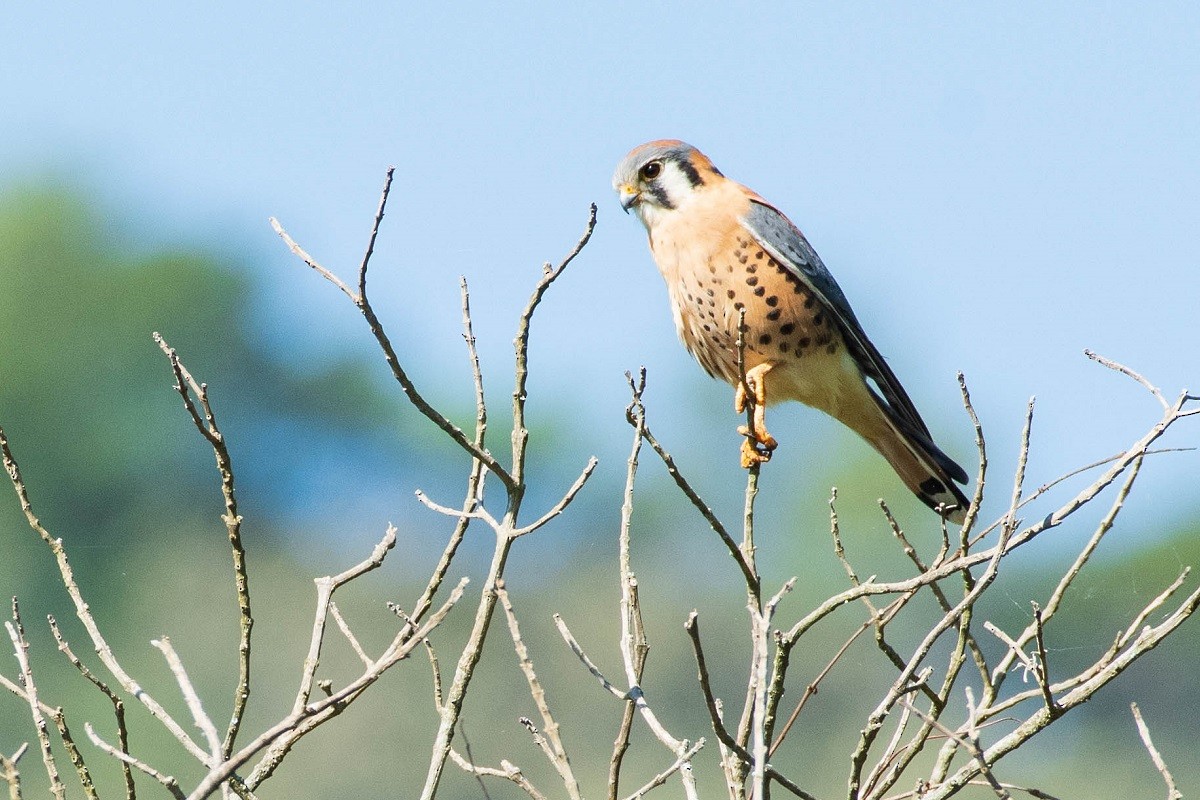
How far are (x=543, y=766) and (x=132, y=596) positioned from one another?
1200 centimetres

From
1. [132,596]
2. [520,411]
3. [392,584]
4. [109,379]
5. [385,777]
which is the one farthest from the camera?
[109,379]

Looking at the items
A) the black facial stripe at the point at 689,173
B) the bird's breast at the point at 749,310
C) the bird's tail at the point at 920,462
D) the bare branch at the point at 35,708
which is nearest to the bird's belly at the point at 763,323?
the bird's breast at the point at 749,310

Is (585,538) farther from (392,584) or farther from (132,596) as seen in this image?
(132,596)

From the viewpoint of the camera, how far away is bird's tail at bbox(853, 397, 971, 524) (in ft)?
11.8

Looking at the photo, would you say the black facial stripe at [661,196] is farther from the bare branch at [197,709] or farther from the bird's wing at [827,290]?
the bare branch at [197,709]

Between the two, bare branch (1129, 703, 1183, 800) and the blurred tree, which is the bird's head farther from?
the blurred tree

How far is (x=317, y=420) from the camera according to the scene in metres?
39.7

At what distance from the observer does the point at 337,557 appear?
29250mm

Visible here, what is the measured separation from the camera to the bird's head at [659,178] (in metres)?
3.79

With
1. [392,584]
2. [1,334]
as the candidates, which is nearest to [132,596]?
[392,584]

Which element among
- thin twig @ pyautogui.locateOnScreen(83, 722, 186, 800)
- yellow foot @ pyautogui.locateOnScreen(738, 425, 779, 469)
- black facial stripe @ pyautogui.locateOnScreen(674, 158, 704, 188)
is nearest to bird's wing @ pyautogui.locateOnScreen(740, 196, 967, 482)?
black facial stripe @ pyautogui.locateOnScreen(674, 158, 704, 188)

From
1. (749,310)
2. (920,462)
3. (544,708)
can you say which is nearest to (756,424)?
(749,310)

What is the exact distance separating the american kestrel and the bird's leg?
91mm

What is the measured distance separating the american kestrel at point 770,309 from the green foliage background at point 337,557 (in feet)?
20.0
